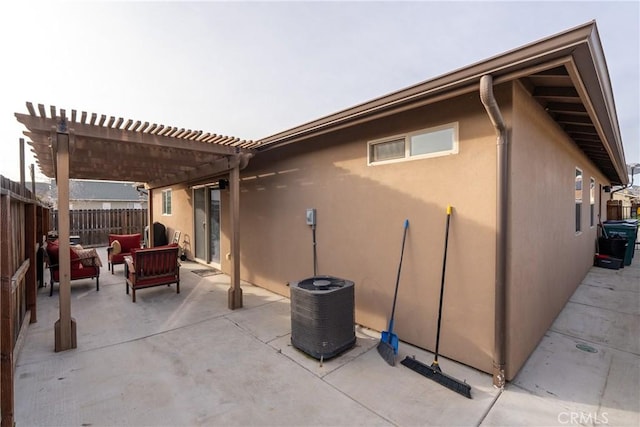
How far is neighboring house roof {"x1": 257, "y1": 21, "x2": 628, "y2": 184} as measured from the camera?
2170 millimetres

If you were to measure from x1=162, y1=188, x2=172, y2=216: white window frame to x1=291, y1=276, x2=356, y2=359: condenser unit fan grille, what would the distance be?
30.1 feet

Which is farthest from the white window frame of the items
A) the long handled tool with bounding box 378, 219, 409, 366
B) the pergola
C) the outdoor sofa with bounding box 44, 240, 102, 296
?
the long handled tool with bounding box 378, 219, 409, 366

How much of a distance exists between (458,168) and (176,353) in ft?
12.4

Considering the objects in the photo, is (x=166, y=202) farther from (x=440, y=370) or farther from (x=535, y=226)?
(x=535, y=226)

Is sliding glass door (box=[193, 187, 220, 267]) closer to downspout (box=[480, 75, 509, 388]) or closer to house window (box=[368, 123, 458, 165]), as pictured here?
house window (box=[368, 123, 458, 165])

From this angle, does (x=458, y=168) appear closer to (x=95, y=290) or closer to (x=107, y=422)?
(x=107, y=422)

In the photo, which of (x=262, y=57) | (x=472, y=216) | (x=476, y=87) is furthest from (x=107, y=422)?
(x=262, y=57)

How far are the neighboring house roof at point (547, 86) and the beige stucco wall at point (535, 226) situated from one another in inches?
8.0

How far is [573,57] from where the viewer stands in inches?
86.8

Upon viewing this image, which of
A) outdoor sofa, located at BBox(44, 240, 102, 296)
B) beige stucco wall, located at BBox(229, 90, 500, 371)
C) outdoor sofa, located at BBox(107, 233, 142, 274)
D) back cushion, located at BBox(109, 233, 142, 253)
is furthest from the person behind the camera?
back cushion, located at BBox(109, 233, 142, 253)

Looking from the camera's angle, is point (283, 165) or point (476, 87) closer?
point (476, 87)

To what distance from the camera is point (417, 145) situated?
3.42 meters

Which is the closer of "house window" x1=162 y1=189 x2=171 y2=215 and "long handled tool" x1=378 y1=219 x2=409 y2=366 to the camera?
"long handled tool" x1=378 y1=219 x2=409 y2=366

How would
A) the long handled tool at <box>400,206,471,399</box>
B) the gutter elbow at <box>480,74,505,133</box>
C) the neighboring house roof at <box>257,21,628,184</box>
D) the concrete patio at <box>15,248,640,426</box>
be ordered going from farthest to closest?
the long handled tool at <box>400,206,471,399</box>
the gutter elbow at <box>480,74,505,133</box>
the concrete patio at <box>15,248,640,426</box>
the neighboring house roof at <box>257,21,628,184</box>
